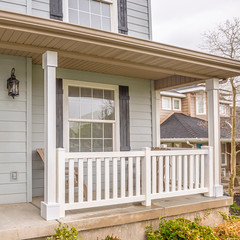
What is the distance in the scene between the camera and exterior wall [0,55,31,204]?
182 inches

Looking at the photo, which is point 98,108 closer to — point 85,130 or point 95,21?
point 85,130

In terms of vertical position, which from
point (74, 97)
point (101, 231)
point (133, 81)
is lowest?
point (101, 231)

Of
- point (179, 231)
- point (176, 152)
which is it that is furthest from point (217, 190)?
point (179, 231)

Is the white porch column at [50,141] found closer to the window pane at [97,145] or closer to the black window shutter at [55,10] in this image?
the black window shutter at [55,10]

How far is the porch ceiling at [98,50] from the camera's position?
3475 millimetres

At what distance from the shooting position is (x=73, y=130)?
18.2 ft

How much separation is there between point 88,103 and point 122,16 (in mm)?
1900

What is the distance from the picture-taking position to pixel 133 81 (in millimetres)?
6312

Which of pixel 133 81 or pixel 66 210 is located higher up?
pixel 133 81

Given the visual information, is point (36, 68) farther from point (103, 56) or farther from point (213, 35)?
point (213, 35)

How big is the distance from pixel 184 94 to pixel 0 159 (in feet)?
39.7

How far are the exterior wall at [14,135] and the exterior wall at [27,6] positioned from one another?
2.63 ft

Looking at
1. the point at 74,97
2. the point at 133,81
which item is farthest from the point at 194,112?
the point at 74,97

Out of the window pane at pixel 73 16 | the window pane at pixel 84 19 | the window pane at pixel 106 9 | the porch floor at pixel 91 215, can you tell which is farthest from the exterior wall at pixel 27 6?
the porch floor at pixel 91 215
